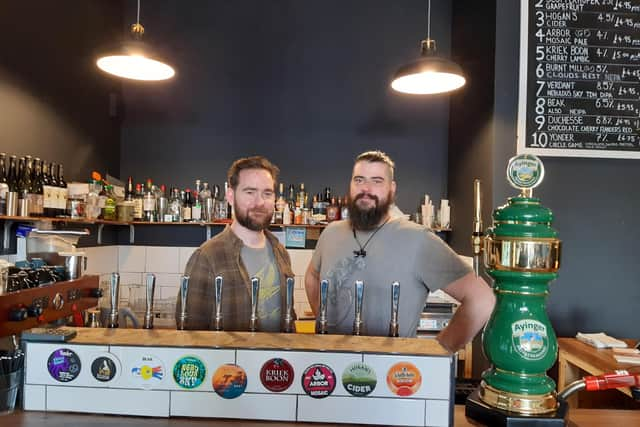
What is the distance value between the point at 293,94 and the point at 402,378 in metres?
3.24

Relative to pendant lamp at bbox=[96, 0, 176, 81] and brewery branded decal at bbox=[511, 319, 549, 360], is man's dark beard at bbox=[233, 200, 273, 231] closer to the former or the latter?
pendant lamp at bbox=[96, 0, 176, 81]

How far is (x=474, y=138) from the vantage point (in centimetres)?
304

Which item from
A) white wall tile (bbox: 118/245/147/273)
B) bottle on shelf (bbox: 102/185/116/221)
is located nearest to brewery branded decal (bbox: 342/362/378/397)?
bottle on shelf (bbox: 102/185/116/221)

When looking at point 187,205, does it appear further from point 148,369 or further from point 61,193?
point 148,369

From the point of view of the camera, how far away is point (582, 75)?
2.67m

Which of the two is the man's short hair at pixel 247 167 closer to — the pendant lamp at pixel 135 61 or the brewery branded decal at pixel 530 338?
the pendant lamp at pixel 135 61

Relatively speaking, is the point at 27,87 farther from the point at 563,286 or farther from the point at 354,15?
the point at 563,286

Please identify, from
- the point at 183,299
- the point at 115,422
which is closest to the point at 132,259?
the point at 183,299

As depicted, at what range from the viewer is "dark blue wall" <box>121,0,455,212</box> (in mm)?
3674

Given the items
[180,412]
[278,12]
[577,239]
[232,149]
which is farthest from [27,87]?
[577,239]

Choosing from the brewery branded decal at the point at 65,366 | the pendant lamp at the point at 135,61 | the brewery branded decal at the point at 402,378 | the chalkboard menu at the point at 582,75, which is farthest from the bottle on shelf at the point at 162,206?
the brewery branded decal at the point at 402,378

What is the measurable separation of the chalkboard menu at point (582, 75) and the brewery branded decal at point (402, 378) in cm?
233

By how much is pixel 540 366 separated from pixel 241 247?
1213mm

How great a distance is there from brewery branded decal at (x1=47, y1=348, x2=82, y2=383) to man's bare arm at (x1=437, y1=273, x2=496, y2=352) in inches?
45.8
